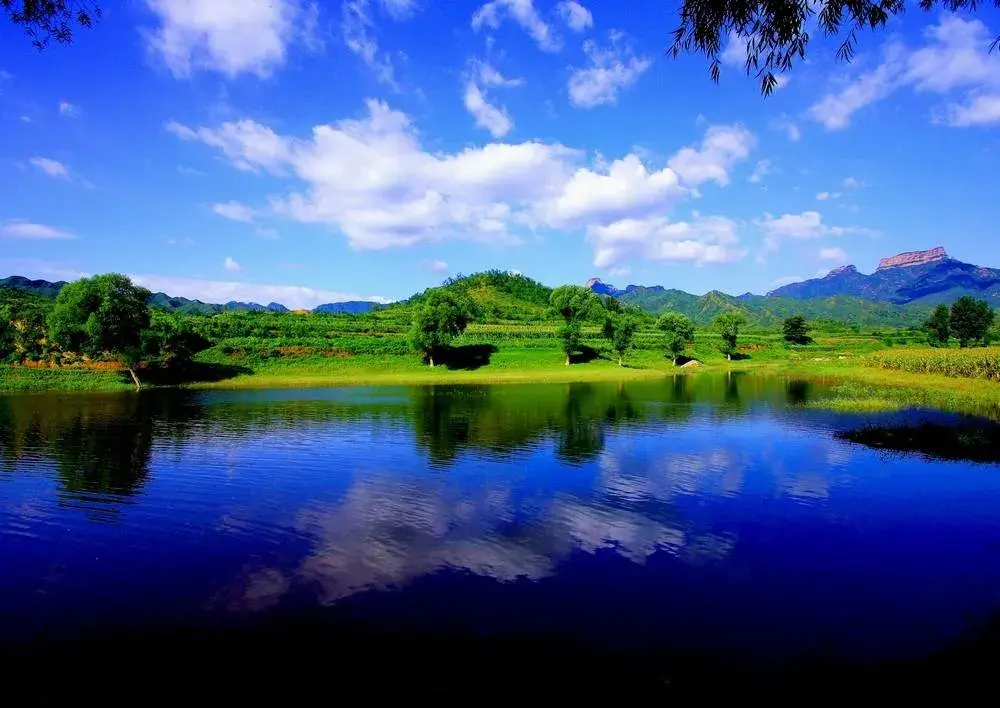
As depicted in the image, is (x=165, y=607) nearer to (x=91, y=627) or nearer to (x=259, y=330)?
(x=91, y=627)

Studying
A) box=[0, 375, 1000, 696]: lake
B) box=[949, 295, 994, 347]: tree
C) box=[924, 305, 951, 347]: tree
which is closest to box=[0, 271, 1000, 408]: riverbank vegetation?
box=[924, 305, 951, 347]: tree

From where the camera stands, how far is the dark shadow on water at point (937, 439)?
1180 inches

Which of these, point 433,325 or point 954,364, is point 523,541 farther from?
point 433,325

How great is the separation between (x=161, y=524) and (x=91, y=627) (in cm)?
731

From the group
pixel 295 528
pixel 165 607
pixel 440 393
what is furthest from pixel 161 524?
pixel 440 393

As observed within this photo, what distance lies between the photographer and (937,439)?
33.4 m

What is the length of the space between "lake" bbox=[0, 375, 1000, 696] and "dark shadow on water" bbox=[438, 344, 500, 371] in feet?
173

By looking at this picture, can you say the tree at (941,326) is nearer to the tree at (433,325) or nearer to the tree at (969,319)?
the tree at (969,319)

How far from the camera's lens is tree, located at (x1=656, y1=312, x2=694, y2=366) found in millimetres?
101812

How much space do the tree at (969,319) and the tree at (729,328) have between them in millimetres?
49923

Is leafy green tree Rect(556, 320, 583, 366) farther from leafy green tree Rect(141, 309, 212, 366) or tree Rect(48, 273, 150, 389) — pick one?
tree Rect(48, 273, 150, 389)

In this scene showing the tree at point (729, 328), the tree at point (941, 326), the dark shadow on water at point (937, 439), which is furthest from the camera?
the tree at point (941, 326)

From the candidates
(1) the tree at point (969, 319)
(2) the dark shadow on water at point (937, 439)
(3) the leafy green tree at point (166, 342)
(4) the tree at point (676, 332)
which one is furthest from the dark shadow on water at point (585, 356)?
(1) the tree at point (969, 319)

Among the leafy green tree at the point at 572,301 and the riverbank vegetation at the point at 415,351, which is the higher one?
the leafy green tree at the point at 572,301
